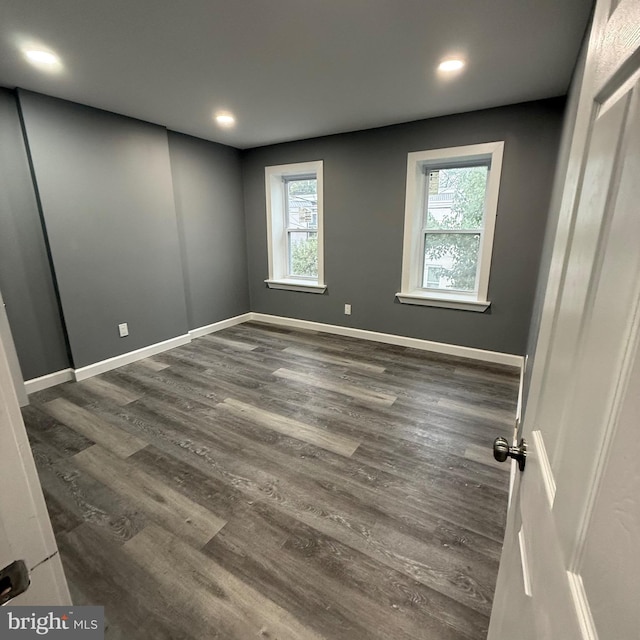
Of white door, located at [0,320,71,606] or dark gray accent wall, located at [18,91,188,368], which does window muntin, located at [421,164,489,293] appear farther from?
white door, located at [0,320,71,606]

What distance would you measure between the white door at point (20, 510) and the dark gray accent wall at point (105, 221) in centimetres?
309

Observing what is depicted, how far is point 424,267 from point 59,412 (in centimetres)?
377

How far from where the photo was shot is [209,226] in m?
4.30

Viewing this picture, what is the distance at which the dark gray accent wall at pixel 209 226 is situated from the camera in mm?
3934

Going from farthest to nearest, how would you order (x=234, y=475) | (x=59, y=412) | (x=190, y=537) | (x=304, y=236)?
(x=304, y=236) < (x=59, y=412) < (x=234, y=475) < (x=190, y=537)

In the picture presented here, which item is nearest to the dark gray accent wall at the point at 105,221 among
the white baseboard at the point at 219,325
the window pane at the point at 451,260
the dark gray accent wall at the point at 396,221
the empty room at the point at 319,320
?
the empty room at the point at 319,320

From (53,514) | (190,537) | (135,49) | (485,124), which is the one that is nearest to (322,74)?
(135,49)

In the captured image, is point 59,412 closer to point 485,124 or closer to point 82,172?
point 82,172

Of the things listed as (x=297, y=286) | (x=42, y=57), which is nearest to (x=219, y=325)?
(x=297, y=286)

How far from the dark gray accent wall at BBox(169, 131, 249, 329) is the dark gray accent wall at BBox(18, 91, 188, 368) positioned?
0.23 meters

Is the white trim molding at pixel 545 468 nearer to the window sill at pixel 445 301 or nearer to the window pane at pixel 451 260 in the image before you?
the window sill at pixel 445 301

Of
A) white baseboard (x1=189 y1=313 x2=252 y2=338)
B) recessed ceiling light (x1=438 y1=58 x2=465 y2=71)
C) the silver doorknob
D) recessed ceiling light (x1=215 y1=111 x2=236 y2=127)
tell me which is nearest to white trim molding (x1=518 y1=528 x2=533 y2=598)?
the silver doorknob

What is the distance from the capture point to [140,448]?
2166 mm

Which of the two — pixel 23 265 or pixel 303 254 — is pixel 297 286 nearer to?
pixel 303 254
